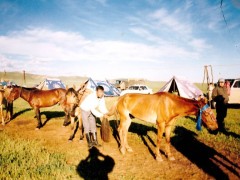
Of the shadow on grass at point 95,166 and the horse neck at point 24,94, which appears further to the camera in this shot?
the horse neck at point 24,94

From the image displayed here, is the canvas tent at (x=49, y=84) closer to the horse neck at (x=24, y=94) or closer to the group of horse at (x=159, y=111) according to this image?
the horse neck at (x=24, y=94)

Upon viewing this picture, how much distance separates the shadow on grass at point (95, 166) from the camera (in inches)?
216

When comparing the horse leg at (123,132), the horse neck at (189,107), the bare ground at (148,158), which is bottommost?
the bare ground at (148,158)

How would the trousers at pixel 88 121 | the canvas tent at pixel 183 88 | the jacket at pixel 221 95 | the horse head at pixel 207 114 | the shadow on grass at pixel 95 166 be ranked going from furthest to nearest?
the canvas tent at pixel 183 88 → the jacket at pixel 221 95 → the trousers at pixel 88 121 → the horse head at pixel 207 114 → the shadow on grass at pixel 95 166

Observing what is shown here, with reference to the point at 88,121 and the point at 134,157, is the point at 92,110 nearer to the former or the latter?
the point at 88,121

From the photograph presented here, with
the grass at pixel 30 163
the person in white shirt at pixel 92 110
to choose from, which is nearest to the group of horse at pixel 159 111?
the person in white shirt at pixel 92 110

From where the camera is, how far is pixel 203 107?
6.55 m

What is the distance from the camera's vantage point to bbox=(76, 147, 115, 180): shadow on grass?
5479 millimetres

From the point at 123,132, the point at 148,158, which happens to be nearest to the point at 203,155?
the point at 148,158

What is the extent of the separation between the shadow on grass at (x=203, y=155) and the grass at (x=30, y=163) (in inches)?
150

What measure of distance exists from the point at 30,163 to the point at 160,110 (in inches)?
166

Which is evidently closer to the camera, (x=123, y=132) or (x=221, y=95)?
(x=123, y=132)

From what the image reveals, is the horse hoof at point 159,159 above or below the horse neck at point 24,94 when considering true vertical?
below

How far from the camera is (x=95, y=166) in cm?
610
